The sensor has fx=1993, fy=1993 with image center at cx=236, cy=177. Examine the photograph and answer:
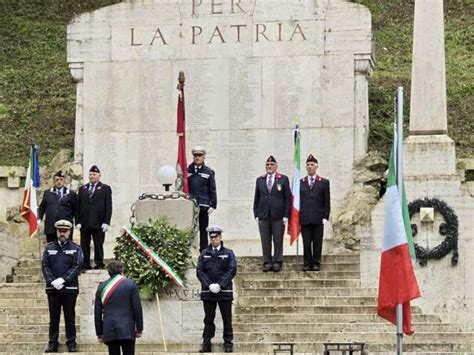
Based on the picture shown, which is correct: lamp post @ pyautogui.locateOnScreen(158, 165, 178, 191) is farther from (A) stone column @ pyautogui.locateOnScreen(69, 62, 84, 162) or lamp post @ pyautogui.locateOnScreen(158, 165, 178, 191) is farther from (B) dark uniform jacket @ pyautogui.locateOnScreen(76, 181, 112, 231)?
(A) stone column @ pyautogui.locateOnScreen(69, 62, 84, 162)

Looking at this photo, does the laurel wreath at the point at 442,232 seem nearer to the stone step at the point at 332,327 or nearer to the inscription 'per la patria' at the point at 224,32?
the stone step at the point at 332,327

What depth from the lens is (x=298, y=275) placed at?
28969mm

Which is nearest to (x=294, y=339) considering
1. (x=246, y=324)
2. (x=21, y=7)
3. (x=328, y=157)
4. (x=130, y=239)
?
(x=246, y=324)

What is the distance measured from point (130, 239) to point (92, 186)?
2395mm

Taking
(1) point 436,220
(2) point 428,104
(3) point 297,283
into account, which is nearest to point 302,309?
(3) point 297,283

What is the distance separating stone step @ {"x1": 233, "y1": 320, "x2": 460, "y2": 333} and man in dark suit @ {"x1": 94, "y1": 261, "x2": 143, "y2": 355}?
12.7ft

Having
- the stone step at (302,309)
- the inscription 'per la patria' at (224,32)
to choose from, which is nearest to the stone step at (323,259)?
the stone step at (302,309)

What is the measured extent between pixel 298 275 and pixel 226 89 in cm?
611

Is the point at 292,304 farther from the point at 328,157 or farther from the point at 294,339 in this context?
the point at 328,157

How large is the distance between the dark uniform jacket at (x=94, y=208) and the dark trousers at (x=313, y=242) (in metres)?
2.89

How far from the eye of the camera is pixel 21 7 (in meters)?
47.9

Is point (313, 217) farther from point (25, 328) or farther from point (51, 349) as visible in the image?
point (51, 349)

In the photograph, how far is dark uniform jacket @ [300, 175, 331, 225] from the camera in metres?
29.2

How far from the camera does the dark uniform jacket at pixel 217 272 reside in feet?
84.7
